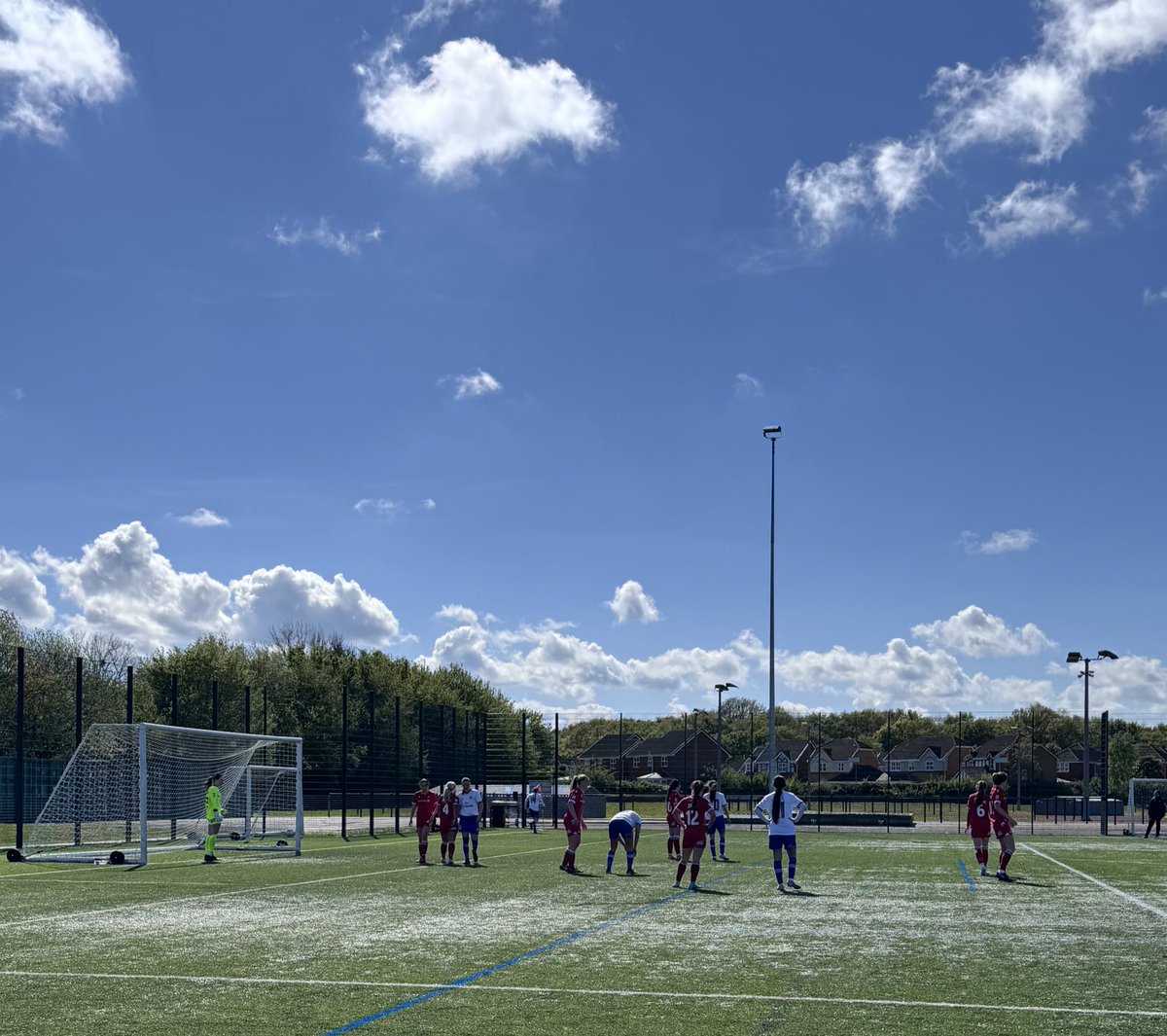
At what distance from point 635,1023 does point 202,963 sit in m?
4.57

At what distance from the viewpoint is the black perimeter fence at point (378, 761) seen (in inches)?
1535

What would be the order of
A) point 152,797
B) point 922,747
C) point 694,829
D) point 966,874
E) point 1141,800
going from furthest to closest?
point 922,747, point 1141,800, point 152,797, point 966,874, point 694,829

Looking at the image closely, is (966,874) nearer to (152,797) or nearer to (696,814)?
(696,814)

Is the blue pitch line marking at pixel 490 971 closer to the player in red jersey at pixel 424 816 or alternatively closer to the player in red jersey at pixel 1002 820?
the player in red jersey at pixel 1002 820

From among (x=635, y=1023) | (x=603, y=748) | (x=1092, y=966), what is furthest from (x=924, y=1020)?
(x=603, y=748)

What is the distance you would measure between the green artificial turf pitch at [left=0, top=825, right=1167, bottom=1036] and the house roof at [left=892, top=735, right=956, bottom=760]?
363 ft

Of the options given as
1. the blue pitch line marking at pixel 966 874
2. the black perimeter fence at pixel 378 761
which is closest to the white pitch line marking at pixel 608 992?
the blue pitch line marking at pixel 966 874

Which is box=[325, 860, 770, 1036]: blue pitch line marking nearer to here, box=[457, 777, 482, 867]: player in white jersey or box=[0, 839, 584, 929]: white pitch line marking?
box=[0, 839, 584, 929]: white pitch line marking

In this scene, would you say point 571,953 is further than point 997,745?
No

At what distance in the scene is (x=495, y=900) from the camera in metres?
17.9

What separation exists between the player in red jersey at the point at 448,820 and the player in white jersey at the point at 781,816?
7.89m

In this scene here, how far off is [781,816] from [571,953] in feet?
26.2

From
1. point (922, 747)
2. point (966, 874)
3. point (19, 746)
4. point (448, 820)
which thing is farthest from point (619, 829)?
point (922, 747)

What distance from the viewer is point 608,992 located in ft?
33.2
